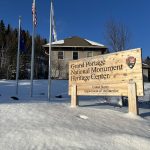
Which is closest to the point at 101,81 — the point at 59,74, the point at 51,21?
the point at 51,21

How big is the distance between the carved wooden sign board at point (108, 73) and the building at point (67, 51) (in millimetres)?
28588

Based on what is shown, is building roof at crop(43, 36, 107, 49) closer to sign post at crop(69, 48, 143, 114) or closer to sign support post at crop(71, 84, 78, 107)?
sign post at crop(69, 48, 143, 114)

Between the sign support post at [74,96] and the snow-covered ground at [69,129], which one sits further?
the sign support post at [74,96]

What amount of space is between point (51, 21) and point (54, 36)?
1.23 metres

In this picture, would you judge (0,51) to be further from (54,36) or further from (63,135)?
(63,135)

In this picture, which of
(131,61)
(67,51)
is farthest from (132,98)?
(67,51)

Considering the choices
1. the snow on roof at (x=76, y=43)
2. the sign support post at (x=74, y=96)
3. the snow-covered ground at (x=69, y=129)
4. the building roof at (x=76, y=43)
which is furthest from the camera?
the snow on roof at (x=76, y=43)

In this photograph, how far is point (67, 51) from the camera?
43.5m

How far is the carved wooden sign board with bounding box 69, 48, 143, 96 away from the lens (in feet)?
35.6

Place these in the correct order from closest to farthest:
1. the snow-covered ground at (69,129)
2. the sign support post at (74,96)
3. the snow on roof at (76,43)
A: the snow-covered ground at (69,129) < the sign support post at (74,96) < the snow on roof at (76,43)

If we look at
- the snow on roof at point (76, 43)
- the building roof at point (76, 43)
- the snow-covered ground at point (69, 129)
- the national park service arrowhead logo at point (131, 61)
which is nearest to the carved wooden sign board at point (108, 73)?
the national park service arrowhead logo at point (131, 61)

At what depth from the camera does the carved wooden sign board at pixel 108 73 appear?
10844 millimetres

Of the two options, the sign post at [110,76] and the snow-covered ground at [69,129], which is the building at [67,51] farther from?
the snow-covered ground at [69,129]

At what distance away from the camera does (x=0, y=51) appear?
183 ft
